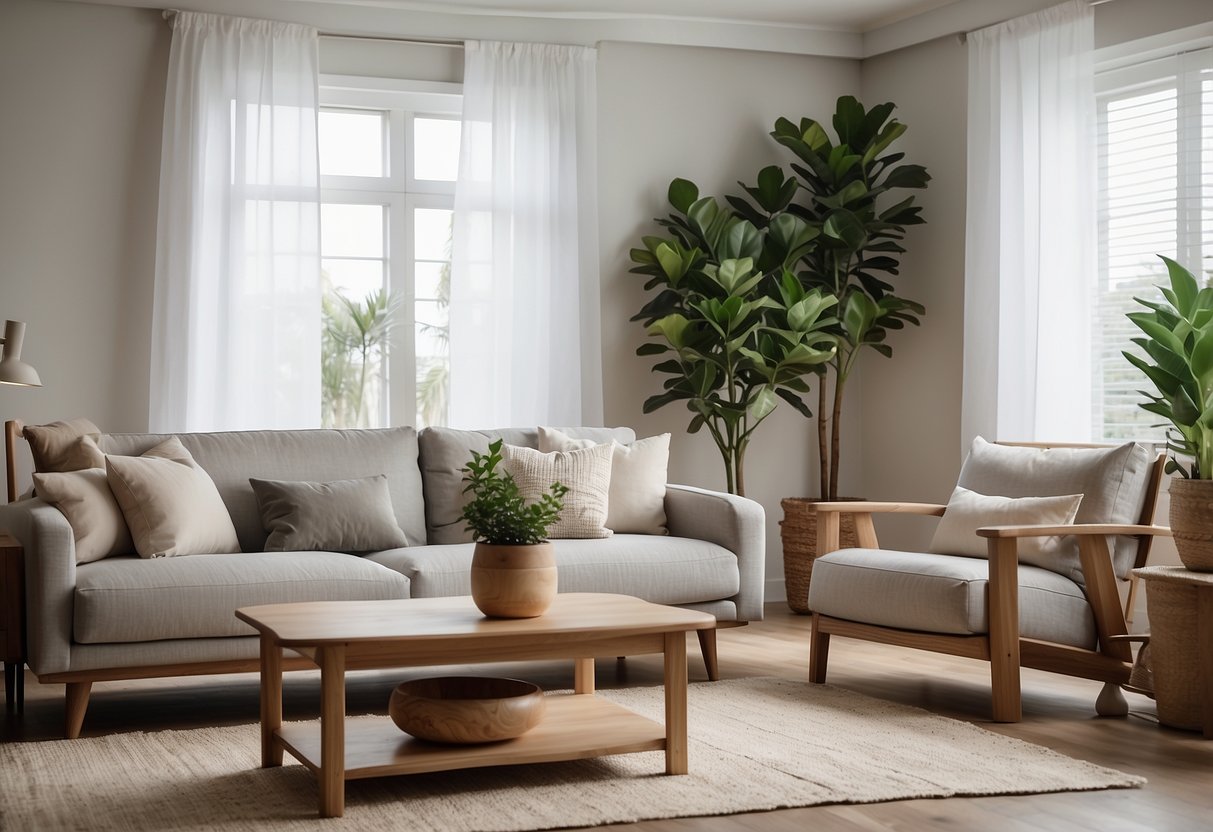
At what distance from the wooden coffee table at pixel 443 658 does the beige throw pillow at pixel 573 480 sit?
1145 mm

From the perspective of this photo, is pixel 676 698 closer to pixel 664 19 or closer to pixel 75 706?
pixel 75 706

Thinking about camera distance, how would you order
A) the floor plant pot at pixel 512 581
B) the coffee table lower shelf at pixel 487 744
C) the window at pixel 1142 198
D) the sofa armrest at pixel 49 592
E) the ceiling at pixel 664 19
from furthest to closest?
1. the ceiling at pixel 664 19
2. the window at pixel 1142 198
3. the sofa armrest at pixel 49 592
4. the floor plant pot at pixel 512 581
5. the coffee table lower shelf at pixel 487 744

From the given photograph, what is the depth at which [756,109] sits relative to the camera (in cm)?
650

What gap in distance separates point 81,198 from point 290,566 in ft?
7.90

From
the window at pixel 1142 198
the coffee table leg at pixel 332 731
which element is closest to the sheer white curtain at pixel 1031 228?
the window at pixel 1142 198

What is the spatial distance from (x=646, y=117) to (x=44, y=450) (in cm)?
333

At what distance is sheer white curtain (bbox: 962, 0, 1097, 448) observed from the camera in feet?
17.6

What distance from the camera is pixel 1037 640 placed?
3885mm

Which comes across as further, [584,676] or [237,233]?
[237,233]

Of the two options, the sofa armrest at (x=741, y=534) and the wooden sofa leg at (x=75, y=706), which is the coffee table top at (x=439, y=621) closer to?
the wooden sofa leg at (x=75, y=706)

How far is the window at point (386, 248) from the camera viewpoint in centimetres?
589

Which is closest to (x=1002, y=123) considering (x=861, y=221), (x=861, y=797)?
(x=861, y=221)

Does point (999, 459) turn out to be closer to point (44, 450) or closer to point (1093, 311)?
A: point (1093, 311)

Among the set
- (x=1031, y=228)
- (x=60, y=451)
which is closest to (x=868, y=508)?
(x=1031, y=228)
